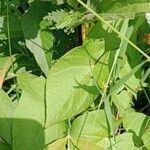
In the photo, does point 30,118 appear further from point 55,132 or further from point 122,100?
point 122,100

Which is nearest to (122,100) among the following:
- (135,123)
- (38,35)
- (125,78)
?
(135,123)

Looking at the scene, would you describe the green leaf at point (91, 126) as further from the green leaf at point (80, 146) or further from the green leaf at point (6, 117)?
the green leaf at point (6, 117)

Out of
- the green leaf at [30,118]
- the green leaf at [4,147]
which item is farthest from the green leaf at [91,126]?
the green leaf at [4,147]

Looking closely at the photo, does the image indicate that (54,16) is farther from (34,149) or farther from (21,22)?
(34,149)

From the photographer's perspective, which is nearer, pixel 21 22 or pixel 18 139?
pixel 18 139

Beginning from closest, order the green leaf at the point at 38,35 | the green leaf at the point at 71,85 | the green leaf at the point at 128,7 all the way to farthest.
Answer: the green leaf at the point at 128,7
the green leaf at the point at 71,85
the green leaf at the point at 38,35

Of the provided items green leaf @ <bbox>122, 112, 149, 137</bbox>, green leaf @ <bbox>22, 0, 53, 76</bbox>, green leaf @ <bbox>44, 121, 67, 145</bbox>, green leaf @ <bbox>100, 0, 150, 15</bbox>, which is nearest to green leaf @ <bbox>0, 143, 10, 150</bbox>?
green leaf @ <bbox>44, 121, 67, 145</bbox>

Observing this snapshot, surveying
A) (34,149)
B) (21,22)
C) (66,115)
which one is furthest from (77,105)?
(21,22)
